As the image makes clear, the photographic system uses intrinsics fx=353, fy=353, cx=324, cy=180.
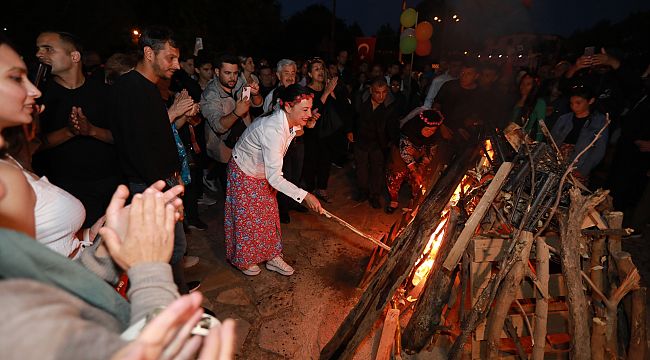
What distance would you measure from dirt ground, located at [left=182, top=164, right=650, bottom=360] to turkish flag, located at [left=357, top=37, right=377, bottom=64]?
28.0ft

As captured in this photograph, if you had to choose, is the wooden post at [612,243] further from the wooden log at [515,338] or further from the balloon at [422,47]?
the balloon at [422,47]

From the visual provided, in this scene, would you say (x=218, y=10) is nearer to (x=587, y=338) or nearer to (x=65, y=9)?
(x=65, y=9)

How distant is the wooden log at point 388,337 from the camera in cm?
250

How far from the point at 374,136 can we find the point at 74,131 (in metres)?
3.90

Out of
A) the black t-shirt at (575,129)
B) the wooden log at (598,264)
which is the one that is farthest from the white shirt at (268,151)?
the black t-shirt at (575,129)

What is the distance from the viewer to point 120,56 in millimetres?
3967

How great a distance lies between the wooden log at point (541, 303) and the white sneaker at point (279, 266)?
236cm

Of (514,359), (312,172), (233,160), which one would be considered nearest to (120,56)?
(233,160)

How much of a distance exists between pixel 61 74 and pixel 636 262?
6407 millimetres

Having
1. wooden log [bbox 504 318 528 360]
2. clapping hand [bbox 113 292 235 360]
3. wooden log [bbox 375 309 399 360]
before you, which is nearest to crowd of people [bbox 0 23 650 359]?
clapping hand [bbox 113 292 235 360]

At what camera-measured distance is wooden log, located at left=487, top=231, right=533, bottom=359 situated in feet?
7.07

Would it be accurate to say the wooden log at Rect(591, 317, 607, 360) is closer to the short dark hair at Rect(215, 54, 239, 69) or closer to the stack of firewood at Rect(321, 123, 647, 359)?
the stack of firewood at Rect(321, 123, 647, 359)

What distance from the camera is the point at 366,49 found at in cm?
1252

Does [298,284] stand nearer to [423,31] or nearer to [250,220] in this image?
[250,220]
